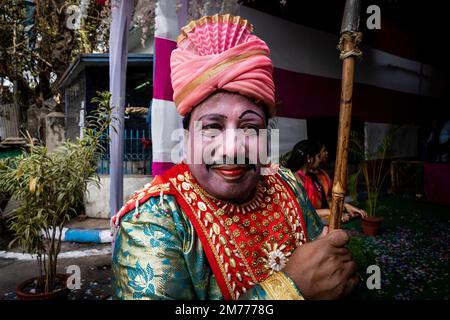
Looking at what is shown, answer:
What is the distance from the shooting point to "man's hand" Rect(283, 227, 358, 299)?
1.23 metres

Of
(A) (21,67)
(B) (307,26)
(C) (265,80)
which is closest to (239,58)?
(C) (265,80)

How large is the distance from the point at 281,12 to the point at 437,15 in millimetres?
4965

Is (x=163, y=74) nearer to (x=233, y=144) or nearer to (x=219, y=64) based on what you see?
(x=219, y=64)

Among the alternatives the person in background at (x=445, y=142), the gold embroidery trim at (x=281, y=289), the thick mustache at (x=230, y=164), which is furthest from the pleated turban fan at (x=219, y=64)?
the person in background at (x=445, y=142)

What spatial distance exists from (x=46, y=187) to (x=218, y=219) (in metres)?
2.33

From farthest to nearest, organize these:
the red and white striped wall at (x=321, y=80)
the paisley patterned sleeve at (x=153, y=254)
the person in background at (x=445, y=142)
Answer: the person in background at (x=445, y=142) < the red and white striped wall at (x=321, y=80) < the paisley patterned sleeve at (x=153, y=254)

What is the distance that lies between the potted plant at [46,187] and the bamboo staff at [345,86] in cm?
253

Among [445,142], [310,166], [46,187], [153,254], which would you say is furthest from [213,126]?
[445,142]

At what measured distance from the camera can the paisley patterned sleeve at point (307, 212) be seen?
5.86 ft

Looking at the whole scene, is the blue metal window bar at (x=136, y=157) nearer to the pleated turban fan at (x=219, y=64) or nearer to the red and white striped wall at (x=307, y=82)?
the red and white striped wall at (x=307, y=82)

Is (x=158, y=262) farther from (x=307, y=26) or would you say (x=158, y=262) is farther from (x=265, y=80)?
(x=307, y=26)

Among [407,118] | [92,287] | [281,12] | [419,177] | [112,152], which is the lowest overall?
[92,287]

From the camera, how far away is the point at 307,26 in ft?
18.9

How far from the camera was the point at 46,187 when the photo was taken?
3.13 m
